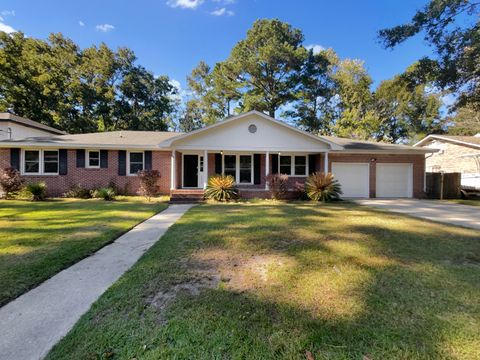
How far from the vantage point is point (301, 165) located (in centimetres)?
1555

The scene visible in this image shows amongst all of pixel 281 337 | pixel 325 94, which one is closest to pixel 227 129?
pixel 281 337

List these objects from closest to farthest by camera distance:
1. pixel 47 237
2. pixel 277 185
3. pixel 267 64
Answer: pixel 47 237
pixel 277 185
pixel 267 64

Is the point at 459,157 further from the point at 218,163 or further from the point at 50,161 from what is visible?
the point at 50,161

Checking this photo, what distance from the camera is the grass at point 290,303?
2.23 metres

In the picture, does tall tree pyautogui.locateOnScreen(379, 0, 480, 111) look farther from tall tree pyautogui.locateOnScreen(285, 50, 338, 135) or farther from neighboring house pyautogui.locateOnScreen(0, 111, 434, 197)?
tall tree pyautogui.locateOnScreen(285, 50, 338, 135)

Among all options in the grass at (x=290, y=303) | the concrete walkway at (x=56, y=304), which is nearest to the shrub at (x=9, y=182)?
the concrete walkway at (x=56, y=304)

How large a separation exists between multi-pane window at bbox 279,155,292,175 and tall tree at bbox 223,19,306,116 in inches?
464

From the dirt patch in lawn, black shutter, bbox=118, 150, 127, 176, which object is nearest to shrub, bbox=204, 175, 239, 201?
black shutter, bbox=118, 150, 127, 176

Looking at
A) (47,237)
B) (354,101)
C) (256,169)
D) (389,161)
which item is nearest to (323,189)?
(256,169)

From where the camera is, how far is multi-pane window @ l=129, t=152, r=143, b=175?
14.5m

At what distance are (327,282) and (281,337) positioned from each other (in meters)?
1.33

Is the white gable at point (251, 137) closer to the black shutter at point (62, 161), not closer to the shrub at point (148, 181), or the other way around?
the shrub at point (148, 181)

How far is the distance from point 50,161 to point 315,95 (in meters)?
24.4

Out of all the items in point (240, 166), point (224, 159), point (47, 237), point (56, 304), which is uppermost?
point (224, 159)
